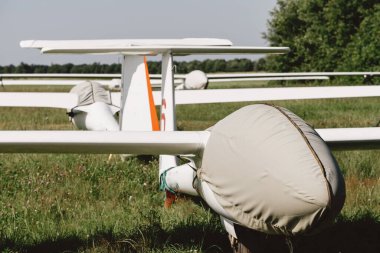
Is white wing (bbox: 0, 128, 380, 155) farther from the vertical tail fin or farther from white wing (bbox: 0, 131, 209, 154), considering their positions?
the vertical tail fin

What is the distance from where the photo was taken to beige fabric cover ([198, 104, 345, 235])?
277cm

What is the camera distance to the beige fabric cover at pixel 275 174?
2.77 meters

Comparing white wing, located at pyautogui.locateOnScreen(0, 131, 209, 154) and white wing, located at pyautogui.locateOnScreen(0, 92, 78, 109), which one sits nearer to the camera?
white wing, located at pyautogui.locateOnScreen(0, 131, 209, 154)

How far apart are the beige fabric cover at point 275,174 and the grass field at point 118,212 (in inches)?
41.2

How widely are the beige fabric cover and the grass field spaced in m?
1.05

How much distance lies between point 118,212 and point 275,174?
8.61ft

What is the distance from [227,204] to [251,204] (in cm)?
20

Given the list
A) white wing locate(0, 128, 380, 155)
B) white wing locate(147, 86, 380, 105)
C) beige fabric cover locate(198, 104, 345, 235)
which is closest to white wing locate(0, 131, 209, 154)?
white wing locate(0, 128, 380, 155)

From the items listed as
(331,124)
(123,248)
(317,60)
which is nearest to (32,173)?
(123,248)

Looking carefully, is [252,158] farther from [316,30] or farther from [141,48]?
[316,30]

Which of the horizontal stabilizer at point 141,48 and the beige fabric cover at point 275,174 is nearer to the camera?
the beige fabric cover at point 275,174

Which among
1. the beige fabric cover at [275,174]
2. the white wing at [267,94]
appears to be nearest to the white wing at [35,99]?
the white wing at [267,94]

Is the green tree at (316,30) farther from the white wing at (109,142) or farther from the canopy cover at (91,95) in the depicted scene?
the white wing at (109,142)

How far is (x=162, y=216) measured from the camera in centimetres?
496
